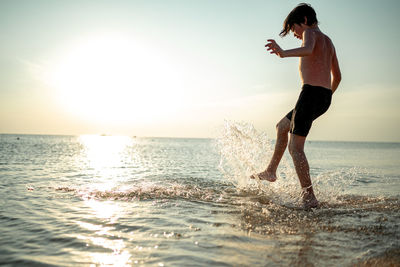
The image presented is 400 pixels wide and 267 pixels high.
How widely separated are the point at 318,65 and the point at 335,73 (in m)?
0.58

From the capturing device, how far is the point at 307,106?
4.11 meters

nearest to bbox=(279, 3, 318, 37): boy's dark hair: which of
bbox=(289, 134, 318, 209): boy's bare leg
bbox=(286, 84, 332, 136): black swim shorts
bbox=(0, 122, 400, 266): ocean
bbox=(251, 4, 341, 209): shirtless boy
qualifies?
bbox=(251, 4, 341, 209): shirtless boy

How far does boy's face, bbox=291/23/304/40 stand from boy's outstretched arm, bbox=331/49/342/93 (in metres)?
0.57

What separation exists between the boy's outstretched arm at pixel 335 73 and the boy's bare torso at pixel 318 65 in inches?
12.5

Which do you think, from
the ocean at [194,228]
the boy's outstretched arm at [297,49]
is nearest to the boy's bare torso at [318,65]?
the boy's outstretched arm at [297,49]

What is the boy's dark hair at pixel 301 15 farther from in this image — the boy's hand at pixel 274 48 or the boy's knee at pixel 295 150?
the boy's knee at pixel 295 150

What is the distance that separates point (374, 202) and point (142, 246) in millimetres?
3854

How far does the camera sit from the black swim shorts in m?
4.11

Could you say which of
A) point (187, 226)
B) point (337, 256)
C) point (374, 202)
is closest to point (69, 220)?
point (187, 226)

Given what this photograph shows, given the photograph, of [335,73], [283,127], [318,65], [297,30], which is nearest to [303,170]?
[283,127]

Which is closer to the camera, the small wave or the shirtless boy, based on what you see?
the shirtless boy

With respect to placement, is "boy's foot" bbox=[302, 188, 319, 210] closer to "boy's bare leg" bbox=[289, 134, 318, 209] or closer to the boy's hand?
"boy's bare leg" bbox=[289, 134, 318, 209]

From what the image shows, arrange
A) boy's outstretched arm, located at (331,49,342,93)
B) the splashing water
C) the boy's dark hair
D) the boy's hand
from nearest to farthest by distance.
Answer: the boy's hand
the boy's dark hair
boy's outstretched arm, located at (331,49,342,93)
the splashing water

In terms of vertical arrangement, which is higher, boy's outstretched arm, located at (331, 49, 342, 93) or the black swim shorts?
boy's outstretched arm, located at (331, 49, 342, 93)
